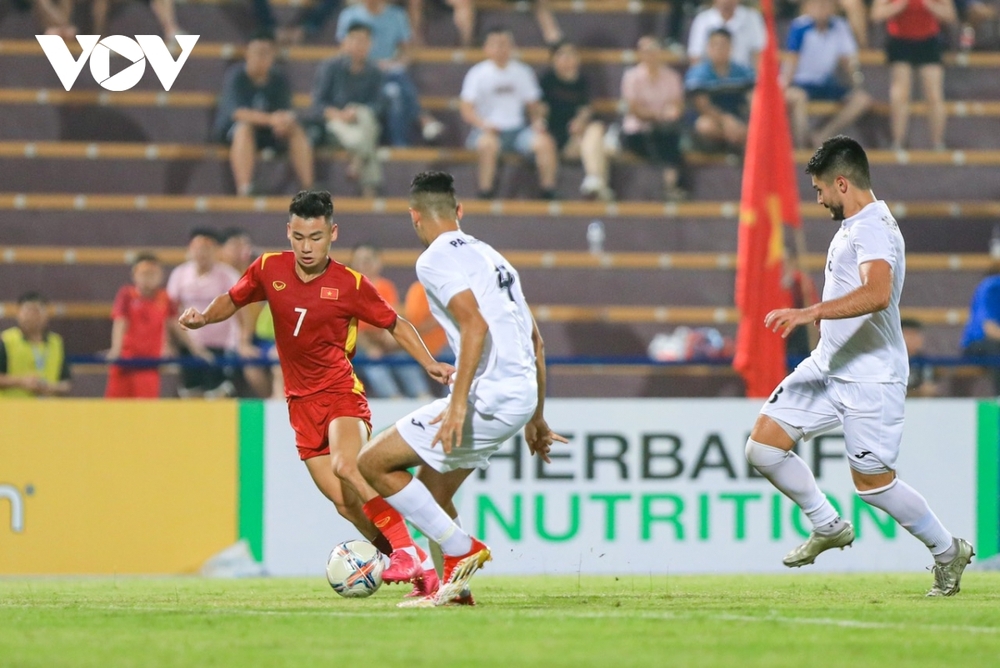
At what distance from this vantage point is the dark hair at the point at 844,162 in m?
7.68

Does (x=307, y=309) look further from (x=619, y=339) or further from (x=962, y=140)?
(x=962, y=140)

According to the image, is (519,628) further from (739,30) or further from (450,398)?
(739,30)

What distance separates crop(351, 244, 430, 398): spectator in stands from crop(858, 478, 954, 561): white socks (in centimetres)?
529

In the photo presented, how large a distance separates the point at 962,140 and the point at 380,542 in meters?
12.4

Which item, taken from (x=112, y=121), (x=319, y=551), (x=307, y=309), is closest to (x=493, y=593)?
(x=307, y=309)

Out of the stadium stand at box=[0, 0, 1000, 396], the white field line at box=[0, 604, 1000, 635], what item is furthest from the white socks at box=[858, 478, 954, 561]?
the stadium stand at box=[0, 0, 1000, 396]

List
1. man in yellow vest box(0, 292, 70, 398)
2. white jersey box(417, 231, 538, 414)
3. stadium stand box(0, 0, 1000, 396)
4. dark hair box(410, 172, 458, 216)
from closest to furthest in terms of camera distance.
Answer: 1. white jersey box(417, 231, 538, 414)
2. dark hair box(410, 172, 458, 216)
3. man in yellow vest box(0, 292, 70, 398)
4. stadium stand box(0, 0, 1000, 396)

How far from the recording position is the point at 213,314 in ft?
27.3

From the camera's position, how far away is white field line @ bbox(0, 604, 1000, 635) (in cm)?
637

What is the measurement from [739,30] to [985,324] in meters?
5.29

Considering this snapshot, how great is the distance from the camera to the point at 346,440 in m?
8.49

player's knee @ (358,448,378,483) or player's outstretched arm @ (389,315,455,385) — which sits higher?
player's outstretched arm @ (389,315,455,385)

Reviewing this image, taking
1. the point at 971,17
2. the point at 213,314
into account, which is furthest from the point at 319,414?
the point at 971,17

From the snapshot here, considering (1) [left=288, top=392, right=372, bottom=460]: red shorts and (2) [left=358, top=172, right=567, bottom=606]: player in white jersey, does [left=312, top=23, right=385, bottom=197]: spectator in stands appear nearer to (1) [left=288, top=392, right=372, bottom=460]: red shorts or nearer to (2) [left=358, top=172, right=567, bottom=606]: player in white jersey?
(1) [left=288, top=392, right=372, bottom=460]: red shorts
